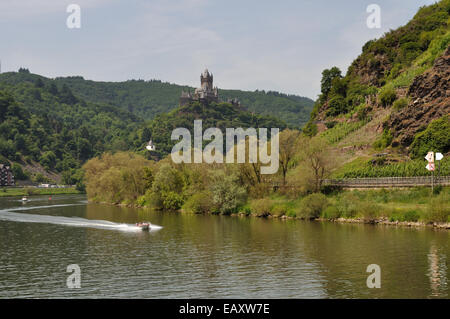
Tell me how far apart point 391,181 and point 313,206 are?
13.7 meters

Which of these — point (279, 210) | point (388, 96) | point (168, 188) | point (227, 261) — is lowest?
point (227, 261)

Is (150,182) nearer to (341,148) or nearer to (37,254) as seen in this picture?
(341,148)

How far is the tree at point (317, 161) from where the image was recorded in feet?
294

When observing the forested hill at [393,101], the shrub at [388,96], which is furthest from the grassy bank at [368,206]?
the shrub at [388,96]

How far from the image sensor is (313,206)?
82.9 meters

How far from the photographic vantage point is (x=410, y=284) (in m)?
38.0

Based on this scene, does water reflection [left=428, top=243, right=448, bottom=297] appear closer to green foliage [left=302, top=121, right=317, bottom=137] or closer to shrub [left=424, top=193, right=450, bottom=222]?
shrub [left=424, top=193, right=450, bottom=222]

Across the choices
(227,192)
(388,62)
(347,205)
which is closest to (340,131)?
(388,62)

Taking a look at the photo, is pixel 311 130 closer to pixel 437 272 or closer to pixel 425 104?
pixel 425 104

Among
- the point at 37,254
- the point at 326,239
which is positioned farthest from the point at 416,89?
the point at 37,254

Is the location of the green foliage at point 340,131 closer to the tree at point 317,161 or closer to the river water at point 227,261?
the tree at point 317,161

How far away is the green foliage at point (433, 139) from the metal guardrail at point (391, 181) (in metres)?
15.0

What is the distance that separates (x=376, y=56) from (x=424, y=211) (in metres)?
92.7

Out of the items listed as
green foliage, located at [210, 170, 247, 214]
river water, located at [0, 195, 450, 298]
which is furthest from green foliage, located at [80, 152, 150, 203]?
river water, located at [0, 195, 450, 298]
